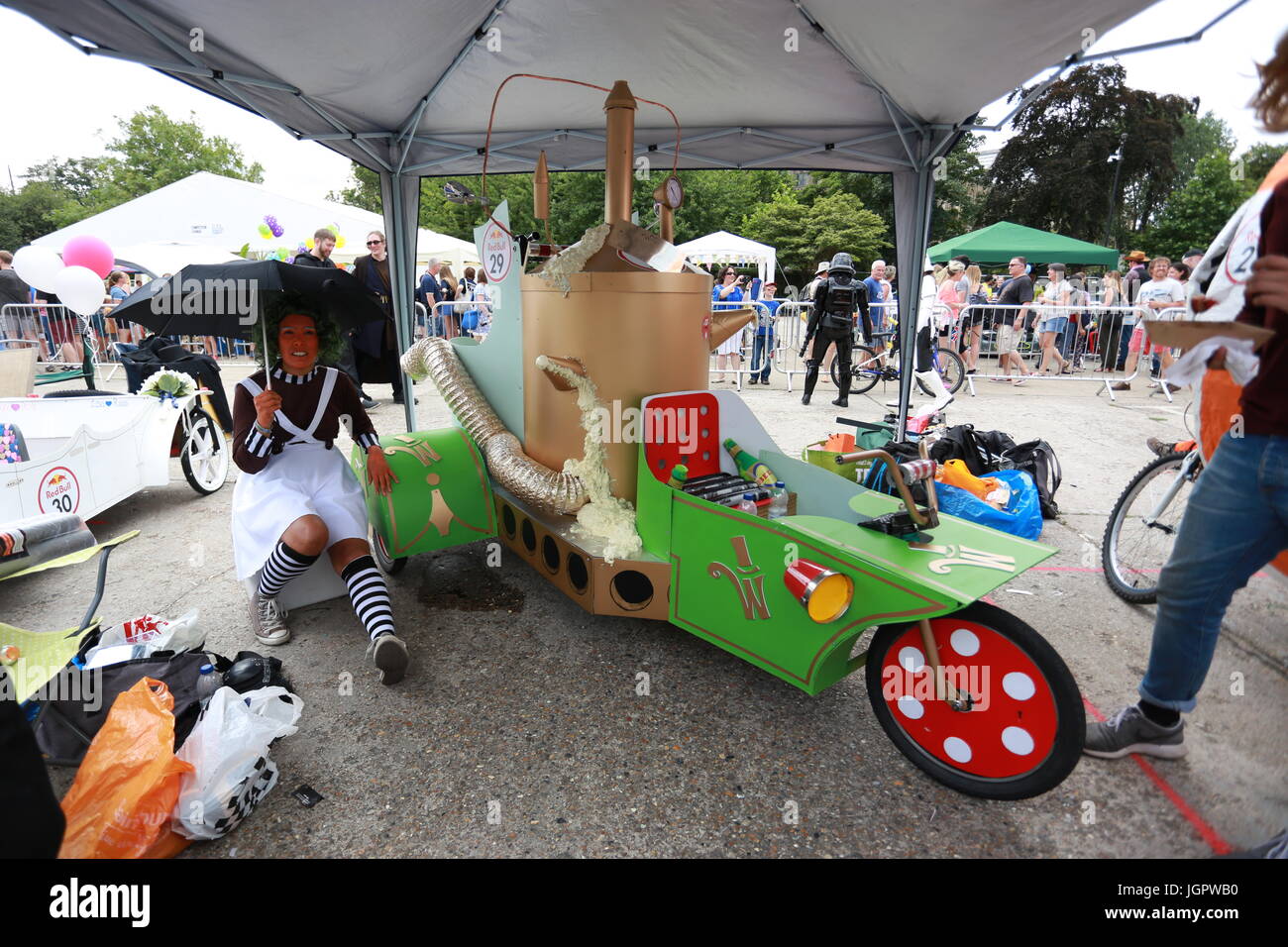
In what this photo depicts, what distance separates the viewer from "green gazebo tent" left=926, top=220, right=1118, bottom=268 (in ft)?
52.5

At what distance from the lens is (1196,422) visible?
2.16m

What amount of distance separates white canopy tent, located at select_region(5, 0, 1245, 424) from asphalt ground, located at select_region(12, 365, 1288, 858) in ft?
8.61

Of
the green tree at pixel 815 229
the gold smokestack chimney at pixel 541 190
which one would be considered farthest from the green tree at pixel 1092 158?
the gold smokestack chimney at pixel 541 190

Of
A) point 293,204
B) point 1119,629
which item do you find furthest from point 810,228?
point 1119,629

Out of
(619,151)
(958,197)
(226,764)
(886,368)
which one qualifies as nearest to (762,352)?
(886,368)

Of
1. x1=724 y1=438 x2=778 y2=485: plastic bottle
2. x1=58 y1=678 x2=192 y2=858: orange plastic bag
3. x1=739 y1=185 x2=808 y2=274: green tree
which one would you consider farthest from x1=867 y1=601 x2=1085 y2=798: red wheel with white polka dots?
x1=739 y1=185 x2=808 y2=274: green tree

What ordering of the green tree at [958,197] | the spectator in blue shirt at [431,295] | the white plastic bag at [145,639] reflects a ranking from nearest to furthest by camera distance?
the white plastic bag at [145,639], the spectator in blue shirt at [431,295], the green tree at [958,197]

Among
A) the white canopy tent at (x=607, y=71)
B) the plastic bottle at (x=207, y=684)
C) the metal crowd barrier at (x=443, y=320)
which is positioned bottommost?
the plastic bottle at (x=207, y=684)

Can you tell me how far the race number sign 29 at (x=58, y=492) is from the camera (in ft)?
12.1

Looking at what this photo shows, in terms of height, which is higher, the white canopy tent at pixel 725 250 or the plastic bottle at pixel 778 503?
the white canopy tent at pixel 725 250

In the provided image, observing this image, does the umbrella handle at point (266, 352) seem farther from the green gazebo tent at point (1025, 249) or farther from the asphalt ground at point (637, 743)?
the green gazebo tent at point (1025, 249)

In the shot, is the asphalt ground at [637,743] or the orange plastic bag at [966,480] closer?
the asphalt ground at [637,743]

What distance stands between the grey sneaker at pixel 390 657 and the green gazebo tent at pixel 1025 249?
16.5 meters
